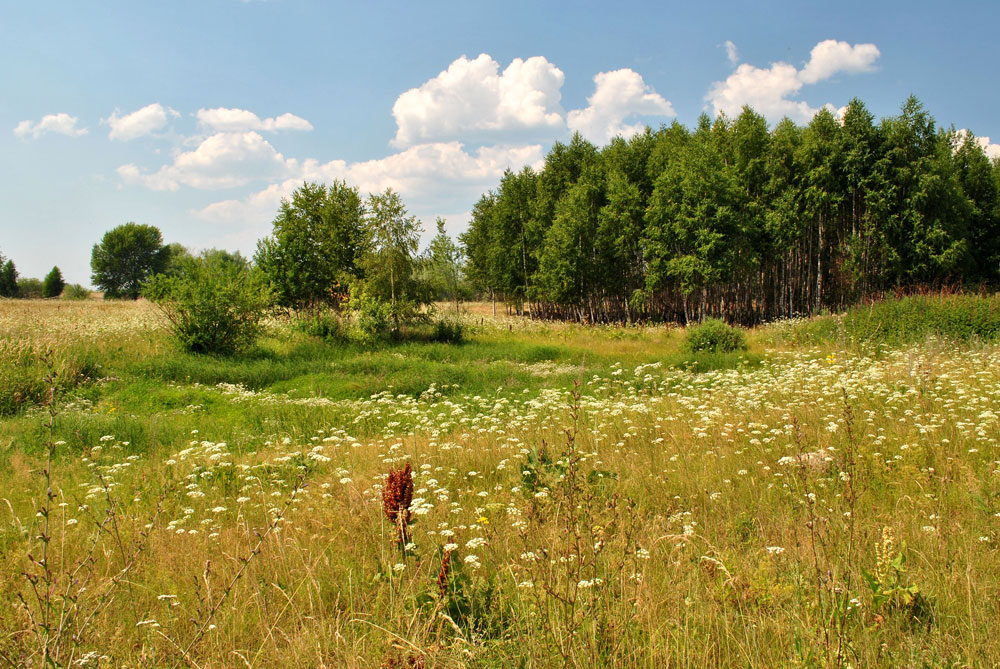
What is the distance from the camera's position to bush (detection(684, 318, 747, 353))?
18.9 metres

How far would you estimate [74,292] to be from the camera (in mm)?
72688

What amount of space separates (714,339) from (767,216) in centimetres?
1292

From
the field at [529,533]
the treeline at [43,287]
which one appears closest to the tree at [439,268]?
the field at [529,533]

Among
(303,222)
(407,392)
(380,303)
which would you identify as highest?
(303,222)

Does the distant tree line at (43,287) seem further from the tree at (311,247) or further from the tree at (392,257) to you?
the tree at (392,257)

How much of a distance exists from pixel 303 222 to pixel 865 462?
30.6 m

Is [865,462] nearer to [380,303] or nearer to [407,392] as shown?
[407,392]

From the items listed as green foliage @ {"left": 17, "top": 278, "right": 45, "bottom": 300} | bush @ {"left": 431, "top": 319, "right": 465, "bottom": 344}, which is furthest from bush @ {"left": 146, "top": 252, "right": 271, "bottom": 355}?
green foliage @ {"left": 17, "top": 278, "right": 45, "bottom": 300}

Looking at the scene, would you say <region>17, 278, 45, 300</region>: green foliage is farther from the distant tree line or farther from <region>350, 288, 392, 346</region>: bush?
<region>350, 288, 392, 346</region>: bush

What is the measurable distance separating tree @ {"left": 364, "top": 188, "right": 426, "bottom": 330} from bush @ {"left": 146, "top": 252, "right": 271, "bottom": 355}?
528 centimetres

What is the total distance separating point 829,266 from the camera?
108 ft

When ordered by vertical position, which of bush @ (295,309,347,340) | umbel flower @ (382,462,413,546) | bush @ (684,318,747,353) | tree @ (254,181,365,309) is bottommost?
bush @ (684,318,747,353)

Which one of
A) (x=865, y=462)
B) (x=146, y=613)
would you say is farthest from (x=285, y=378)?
(x=865, y=462)

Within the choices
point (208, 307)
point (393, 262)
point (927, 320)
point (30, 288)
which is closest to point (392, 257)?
point (393, 262)
